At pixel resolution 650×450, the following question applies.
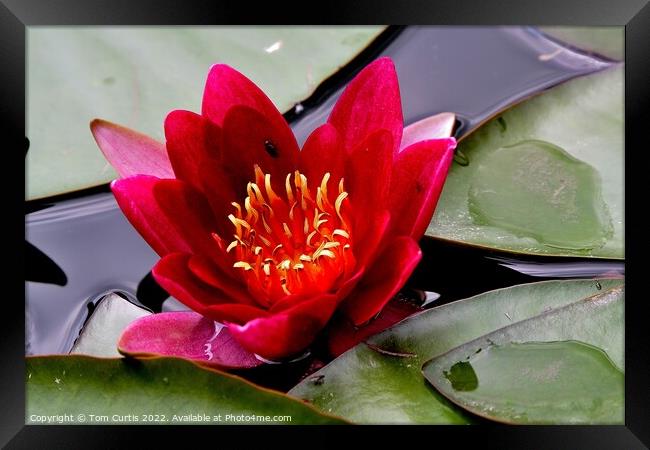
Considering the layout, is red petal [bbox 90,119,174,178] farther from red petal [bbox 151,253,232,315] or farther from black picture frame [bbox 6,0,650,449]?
red petal [bbox 151,253,232,315]

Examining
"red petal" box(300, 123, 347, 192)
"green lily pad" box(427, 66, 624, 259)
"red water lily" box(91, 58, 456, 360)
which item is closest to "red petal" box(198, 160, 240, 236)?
"red water lily" box(91, 58, 456, 360)

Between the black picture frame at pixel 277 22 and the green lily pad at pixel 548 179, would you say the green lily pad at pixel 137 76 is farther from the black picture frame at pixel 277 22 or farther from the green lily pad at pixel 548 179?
the green lily pad at pixel 548 179

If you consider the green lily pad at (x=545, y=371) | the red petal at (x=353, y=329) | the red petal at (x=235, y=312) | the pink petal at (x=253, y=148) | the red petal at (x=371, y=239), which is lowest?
the green lily pad at (x=545, y=371)

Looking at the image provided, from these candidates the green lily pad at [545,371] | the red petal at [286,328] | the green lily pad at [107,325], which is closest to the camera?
A: the red petal at [286,328]

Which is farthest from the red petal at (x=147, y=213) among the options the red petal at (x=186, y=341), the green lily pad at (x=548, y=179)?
the green lily pad at (x=548, y=179)

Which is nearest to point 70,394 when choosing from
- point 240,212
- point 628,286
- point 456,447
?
point 240,212

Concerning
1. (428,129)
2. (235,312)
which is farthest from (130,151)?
(428,129)

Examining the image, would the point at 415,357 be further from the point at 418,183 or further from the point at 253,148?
the point at 253,148

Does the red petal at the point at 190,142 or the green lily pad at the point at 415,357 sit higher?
the red petal at the point at 190,142
